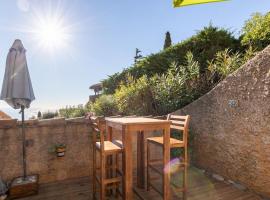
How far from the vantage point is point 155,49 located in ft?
28.4

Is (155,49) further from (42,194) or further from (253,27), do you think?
(42,194)

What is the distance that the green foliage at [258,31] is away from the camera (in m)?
5.39

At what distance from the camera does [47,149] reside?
10.8 ft

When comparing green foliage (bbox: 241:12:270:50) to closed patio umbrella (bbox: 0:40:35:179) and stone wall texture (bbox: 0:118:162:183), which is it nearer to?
stone wall texture (bbox: 0:118:162:183)

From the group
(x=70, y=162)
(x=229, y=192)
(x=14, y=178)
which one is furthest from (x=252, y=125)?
(x=14, y=178)

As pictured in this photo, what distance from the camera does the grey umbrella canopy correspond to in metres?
2.90

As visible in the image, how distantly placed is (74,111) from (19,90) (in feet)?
13.9

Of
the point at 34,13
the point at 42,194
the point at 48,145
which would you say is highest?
the point at 34,13

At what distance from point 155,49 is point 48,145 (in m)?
6.57

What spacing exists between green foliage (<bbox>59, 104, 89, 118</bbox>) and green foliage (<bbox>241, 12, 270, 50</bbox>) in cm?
555

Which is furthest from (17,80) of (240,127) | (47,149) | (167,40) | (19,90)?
(167,40)

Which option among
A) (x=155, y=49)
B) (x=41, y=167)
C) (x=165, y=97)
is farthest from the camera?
(x=155, y=49)

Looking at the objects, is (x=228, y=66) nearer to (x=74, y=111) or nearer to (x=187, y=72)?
(x=187, y=72)

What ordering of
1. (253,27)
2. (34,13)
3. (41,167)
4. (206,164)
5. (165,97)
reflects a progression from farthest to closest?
(253,27), (165,97), (34,13), (206,164), (41,167)
